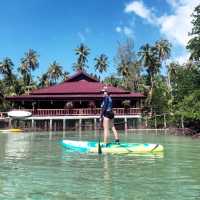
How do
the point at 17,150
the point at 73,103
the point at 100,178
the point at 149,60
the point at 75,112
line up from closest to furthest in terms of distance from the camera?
1. the point at 100,178
2. the point at 17,150
3. the point at 75,112
4. the point at 73,103
5. the point at 149,60

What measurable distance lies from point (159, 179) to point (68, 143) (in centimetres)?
827

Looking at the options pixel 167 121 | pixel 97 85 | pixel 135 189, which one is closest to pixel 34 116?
→ pixel 97 85

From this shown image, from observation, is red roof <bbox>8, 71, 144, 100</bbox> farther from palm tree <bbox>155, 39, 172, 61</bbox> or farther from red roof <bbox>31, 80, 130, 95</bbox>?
palm tree <bbox>155, 39, 172, 61</bbox>

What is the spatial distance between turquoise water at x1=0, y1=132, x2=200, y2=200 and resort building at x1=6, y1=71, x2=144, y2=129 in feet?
107

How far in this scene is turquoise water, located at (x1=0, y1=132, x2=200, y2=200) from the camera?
28.6 feet

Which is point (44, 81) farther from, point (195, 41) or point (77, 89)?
point (195, 41)

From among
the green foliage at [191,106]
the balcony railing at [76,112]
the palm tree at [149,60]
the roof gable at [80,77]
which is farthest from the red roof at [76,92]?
the palm tree at [149,60]

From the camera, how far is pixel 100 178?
1050 centimetres

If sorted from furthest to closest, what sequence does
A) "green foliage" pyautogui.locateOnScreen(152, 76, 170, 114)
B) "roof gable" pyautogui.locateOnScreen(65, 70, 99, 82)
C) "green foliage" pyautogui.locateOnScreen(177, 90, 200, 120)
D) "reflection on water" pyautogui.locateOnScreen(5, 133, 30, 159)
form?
"roof gable" pyautogui.locateOnScreen(65, 70, 99, 82) < "green foliage" pyautogui.locateOnScreen(152, 76, 170, 114) < "green foliage" pyautogui.locateOnScreen(177, 90, 200, 120) < "reflection on water" pyautogui.locateOnScreen(5, 133, 30, 159)

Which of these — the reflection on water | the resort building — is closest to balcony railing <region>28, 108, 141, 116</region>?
the resort building

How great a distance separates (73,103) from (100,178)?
4087 centimetres

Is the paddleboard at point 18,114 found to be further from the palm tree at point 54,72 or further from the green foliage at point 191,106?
the palm tree at point 54,72

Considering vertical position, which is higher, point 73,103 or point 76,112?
point 73,103

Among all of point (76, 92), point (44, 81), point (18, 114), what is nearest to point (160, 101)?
point (76, 92)
